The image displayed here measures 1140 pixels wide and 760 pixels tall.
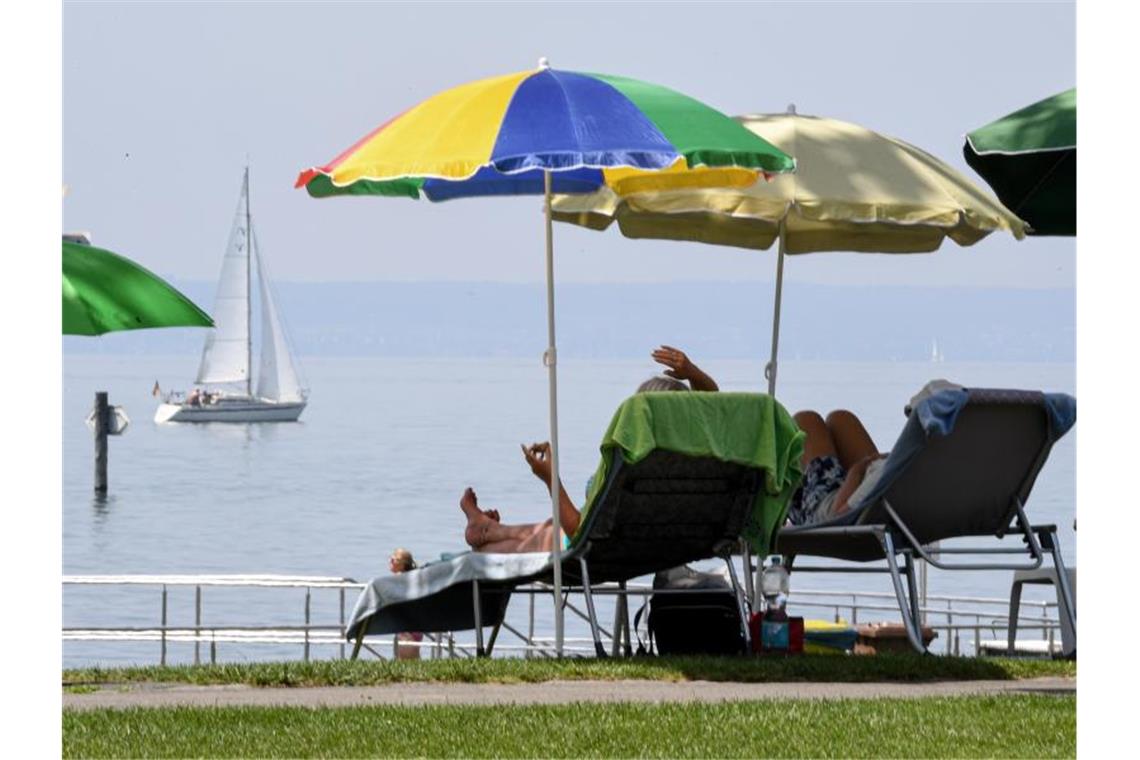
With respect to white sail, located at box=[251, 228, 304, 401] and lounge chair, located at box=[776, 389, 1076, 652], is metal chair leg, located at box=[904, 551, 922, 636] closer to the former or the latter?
lounge chair, located at box=[776, 389, 1076, 652]

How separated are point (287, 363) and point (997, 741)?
2957 inches

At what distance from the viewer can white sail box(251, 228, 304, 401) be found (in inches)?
2894

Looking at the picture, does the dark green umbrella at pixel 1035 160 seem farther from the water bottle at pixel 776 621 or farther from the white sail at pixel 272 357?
the white sail at pixel 272 357

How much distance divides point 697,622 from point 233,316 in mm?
65866

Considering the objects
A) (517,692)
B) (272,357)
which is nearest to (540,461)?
(517,692)

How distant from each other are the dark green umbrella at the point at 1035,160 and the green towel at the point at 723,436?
128 centimetres

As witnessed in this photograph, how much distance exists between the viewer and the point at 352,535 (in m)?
57.8

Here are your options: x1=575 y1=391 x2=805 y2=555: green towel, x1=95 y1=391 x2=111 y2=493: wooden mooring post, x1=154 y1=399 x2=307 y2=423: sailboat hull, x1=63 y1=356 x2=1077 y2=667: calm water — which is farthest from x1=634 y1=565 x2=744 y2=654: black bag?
x1=154 y1=399 x2=307 y2=423: sailboat hull

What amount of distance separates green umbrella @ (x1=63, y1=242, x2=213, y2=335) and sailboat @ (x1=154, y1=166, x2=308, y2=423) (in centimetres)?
6374

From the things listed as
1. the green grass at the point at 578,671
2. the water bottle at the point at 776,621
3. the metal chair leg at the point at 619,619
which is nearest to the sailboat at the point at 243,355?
the metal chair leg at the point at 619,619

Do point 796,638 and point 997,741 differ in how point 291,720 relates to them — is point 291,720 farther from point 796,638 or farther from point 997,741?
point 796,638

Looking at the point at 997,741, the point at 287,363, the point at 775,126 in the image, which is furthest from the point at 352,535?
the point at 997,741
